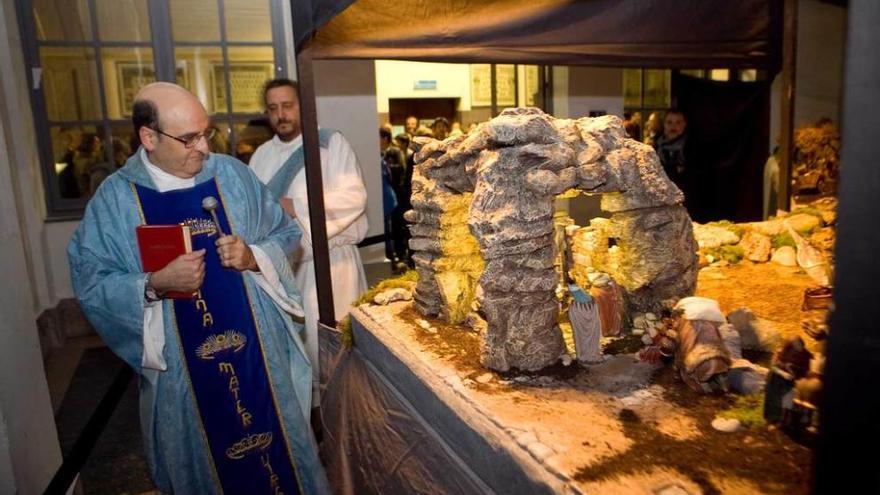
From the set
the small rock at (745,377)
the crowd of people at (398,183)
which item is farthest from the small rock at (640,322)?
the crowd of people at (398,183)

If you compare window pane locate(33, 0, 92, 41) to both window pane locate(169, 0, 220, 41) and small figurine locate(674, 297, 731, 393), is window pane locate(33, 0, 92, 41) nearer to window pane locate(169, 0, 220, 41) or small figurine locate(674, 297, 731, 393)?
window pane locate(169, 0, 220, 41)

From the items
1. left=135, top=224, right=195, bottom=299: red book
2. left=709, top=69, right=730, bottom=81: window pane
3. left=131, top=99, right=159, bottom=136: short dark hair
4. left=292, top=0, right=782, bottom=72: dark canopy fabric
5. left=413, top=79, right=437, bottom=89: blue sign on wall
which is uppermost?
left=709, top=69, right=730, bottom=81: window pane

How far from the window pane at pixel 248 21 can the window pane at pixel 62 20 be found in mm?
1485

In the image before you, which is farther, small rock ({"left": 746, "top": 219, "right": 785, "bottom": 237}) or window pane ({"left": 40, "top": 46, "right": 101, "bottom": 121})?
window pane ({"left": 40, "top": 46, "right": 101, "bottom": 121})

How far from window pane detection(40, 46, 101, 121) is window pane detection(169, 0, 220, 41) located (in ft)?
3.19

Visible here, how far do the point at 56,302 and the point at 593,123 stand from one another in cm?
641

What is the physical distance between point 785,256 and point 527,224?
8.61 ft

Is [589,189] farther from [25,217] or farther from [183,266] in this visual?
[25,217]

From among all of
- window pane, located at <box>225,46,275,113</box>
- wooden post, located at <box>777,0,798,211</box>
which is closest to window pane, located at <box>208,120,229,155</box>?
window pane, located at <box>225,46,275,113</box>

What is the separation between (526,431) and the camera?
204cm

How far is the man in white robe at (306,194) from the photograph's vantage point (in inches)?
163

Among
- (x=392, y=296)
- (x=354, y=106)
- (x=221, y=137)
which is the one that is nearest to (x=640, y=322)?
(x=392, y=296)

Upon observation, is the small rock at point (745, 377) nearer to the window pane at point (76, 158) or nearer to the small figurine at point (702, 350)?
the small figurine at point (702, 350)

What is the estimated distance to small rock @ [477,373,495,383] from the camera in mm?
2497
